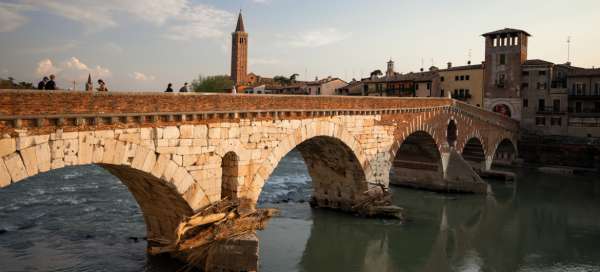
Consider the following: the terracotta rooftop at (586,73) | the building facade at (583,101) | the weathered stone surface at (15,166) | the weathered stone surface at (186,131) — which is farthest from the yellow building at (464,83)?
the weathered stone surface at (15,166)

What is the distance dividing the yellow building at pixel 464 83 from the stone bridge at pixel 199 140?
1806cm

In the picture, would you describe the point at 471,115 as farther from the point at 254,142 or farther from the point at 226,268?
the point at 226,268

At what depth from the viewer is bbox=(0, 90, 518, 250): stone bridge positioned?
8414 mm

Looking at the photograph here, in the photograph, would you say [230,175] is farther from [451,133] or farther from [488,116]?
[488,116]

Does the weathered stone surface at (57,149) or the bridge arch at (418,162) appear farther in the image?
the bridge arch at (418,162)

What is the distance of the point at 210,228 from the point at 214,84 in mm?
49467

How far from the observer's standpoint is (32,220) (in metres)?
16.1

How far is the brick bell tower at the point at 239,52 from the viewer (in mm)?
60719

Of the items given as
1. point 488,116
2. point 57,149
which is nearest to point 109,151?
point 57,149

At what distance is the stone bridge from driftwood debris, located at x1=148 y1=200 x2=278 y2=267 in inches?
10.9

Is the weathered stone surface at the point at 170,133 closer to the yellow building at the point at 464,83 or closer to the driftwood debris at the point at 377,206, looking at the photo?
the driftwood debris at the point at 377,206

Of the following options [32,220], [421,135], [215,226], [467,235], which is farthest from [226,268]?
[421,135]

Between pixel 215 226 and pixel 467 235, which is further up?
pixel 215 226

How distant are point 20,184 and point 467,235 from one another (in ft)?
60.8
